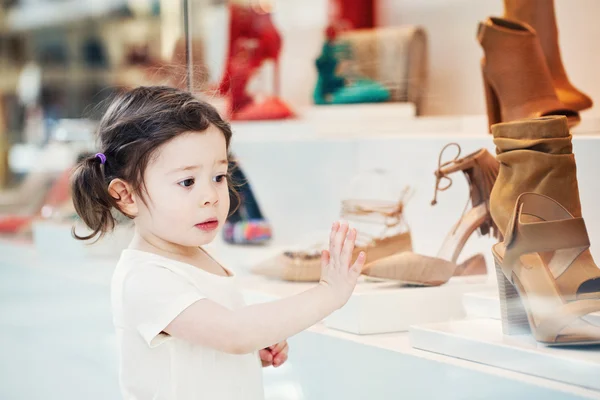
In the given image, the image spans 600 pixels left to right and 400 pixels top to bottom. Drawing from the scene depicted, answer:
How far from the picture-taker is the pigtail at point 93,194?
1149 mm

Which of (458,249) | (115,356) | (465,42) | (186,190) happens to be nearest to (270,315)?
(186,190)

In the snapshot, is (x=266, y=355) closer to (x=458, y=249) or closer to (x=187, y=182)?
(x=187, y=182)

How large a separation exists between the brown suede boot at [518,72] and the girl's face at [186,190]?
63 cm

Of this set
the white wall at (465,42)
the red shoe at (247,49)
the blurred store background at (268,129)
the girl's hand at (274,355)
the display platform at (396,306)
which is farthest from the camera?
the red shoe at (247,49)

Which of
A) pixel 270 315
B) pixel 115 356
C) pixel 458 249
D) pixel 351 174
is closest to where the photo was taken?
pixel 270 315

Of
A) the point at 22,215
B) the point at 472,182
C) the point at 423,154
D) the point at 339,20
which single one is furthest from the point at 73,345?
the point at 339,20

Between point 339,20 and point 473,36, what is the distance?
2.03 feet

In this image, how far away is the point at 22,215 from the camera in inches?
103

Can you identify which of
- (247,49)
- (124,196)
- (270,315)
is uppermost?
(247,49)

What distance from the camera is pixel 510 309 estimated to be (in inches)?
Answer: 46.7

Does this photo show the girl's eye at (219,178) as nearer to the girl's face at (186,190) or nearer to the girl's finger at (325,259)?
the girl's face at (186,190)

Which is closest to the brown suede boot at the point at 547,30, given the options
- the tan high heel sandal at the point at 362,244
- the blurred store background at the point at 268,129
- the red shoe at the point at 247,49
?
the blurred store background at the point at 268,129

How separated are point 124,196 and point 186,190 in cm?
10

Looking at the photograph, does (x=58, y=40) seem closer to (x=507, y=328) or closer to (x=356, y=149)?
(x=356, y=149)
